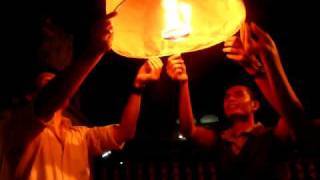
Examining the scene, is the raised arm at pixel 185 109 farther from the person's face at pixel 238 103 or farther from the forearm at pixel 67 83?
the forearm at pixel 67 83

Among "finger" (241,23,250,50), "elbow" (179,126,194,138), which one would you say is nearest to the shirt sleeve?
"elbow" (179,126,194,138)

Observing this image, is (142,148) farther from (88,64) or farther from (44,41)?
(88,64)

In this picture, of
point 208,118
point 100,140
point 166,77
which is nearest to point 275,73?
point 100,140

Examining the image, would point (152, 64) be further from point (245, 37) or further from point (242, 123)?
point (242, 123)

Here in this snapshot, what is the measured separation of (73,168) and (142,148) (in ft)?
14.9

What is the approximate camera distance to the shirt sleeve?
414 centimetres

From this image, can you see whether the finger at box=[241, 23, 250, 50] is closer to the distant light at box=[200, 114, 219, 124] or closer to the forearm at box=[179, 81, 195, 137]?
the forearm at box=[179, 81, 195, 137]

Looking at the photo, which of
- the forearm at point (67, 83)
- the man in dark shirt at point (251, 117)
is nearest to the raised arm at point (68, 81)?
the forearm at point (67, 83)

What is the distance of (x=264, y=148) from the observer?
4.12 m

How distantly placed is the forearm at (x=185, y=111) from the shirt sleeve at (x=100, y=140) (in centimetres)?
75

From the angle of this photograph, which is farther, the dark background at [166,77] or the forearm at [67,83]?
the dark background at [166,77]

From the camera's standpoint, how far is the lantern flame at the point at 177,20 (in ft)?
11.2

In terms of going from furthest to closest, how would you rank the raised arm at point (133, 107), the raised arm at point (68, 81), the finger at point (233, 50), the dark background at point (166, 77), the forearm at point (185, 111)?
the dark background at point (166, 77), the forearm at point (185, 111), the raised arm at point (133, 107), the finger at point (233, 50), the raised arm at point (68, 81)

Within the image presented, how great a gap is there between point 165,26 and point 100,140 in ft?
4.23
